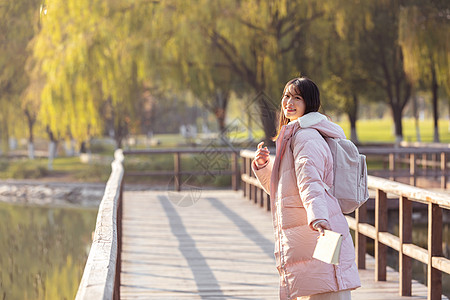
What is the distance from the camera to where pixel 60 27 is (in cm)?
1783

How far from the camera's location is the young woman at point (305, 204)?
316cm

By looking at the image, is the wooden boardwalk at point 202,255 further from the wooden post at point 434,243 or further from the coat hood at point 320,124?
the coat hood at point 320,124

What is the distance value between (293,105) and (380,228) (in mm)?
2816

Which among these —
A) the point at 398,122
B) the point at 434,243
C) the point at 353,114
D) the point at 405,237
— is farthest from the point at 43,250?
the point at 353,114

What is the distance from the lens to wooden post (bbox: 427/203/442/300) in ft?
15.2

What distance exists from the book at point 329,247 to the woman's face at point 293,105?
2.03 ft

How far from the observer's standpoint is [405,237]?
207 inches

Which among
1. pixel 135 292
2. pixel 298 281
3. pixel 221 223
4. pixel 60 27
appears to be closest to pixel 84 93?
pixel 60 27

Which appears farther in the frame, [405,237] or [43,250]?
[43,250]

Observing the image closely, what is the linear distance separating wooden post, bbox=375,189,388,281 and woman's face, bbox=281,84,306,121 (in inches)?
105

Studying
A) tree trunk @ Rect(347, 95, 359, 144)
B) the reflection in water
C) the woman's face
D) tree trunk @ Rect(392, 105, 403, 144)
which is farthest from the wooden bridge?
tree trunk @ Rect(347, 95, 359, 144)

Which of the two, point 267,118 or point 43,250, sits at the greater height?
point 267,118

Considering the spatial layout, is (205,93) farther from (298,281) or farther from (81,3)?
(298,281)

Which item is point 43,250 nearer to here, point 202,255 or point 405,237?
point 202,255
